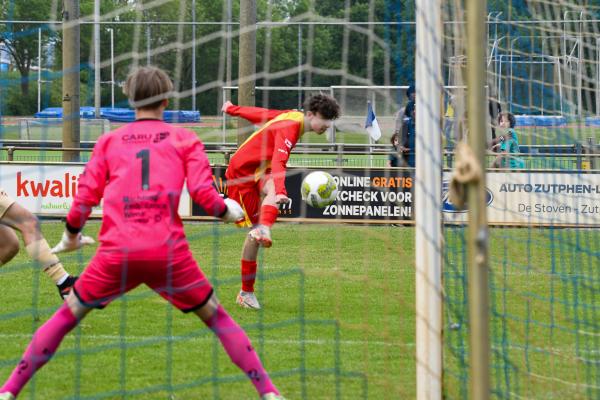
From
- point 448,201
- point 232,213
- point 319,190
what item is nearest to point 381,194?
point 319,190

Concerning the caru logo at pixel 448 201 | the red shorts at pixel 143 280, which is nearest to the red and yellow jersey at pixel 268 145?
the caru logo at pixel 448 201

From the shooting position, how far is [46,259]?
704cm

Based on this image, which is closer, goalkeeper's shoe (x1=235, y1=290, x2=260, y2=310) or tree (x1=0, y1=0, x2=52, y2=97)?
goalkeeper's shoe (x1=235, y1=290, x2=260, y2=310)

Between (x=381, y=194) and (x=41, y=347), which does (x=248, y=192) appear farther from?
(x=381, y=194)

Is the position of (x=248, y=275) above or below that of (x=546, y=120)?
below

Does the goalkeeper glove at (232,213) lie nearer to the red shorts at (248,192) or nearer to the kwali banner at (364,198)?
the red shorts at (248,192)

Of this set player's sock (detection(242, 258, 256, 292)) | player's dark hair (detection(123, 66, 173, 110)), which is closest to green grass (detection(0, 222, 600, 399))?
player's sock (detection(242, 258, 256, 292))

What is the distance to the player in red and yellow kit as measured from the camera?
7.85 meters

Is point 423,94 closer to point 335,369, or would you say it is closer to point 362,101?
point 335,369

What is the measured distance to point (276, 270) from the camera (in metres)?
10.6

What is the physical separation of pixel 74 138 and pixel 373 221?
18.0 ft

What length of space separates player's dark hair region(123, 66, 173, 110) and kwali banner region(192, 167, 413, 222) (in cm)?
944

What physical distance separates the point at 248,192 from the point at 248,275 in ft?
2.32

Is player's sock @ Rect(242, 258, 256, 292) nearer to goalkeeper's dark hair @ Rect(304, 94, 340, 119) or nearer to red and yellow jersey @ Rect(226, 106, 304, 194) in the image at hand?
red and yellow jersey @ Rect(226, 106, 304, 194)
